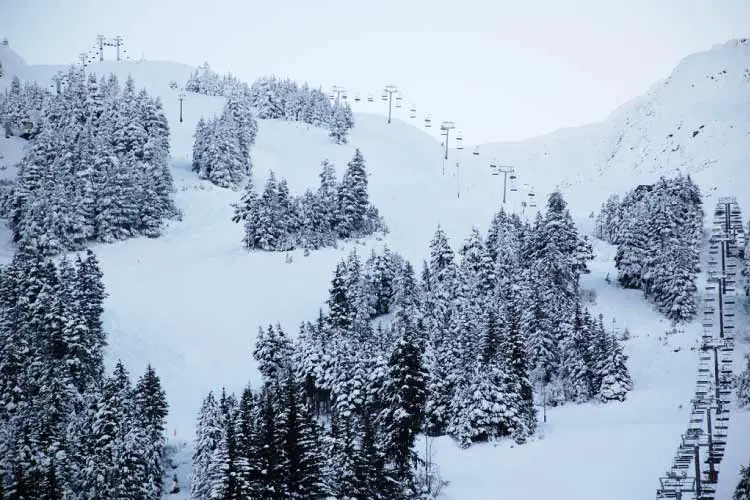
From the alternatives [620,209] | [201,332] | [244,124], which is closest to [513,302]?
[201,332]

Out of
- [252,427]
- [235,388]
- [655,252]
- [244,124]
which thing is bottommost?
[235,388]

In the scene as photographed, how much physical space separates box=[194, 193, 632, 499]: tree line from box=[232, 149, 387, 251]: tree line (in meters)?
15.3

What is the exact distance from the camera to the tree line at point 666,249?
6925cm

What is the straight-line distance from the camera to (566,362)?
5931 centimetres

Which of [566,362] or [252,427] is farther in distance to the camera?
[566,362]

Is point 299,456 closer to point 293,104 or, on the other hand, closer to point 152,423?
point 152,423

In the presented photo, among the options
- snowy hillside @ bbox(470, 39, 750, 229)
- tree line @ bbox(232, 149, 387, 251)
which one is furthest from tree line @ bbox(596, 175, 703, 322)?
tree line @ bbox(232, 149, 387, 251)

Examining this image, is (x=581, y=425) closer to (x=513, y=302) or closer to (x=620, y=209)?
(x=513, y=302)

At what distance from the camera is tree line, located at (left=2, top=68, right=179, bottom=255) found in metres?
83.9

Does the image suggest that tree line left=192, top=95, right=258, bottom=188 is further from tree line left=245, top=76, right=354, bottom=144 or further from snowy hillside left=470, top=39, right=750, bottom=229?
snowy hillside left=470, top=39, right=750, bottom=229

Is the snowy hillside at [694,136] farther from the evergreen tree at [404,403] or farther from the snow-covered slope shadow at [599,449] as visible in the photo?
the evergreen tree at [404,403]

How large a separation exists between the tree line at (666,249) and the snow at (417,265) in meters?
2.23

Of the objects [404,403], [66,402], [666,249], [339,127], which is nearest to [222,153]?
[339,127]

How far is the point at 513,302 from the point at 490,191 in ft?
210
